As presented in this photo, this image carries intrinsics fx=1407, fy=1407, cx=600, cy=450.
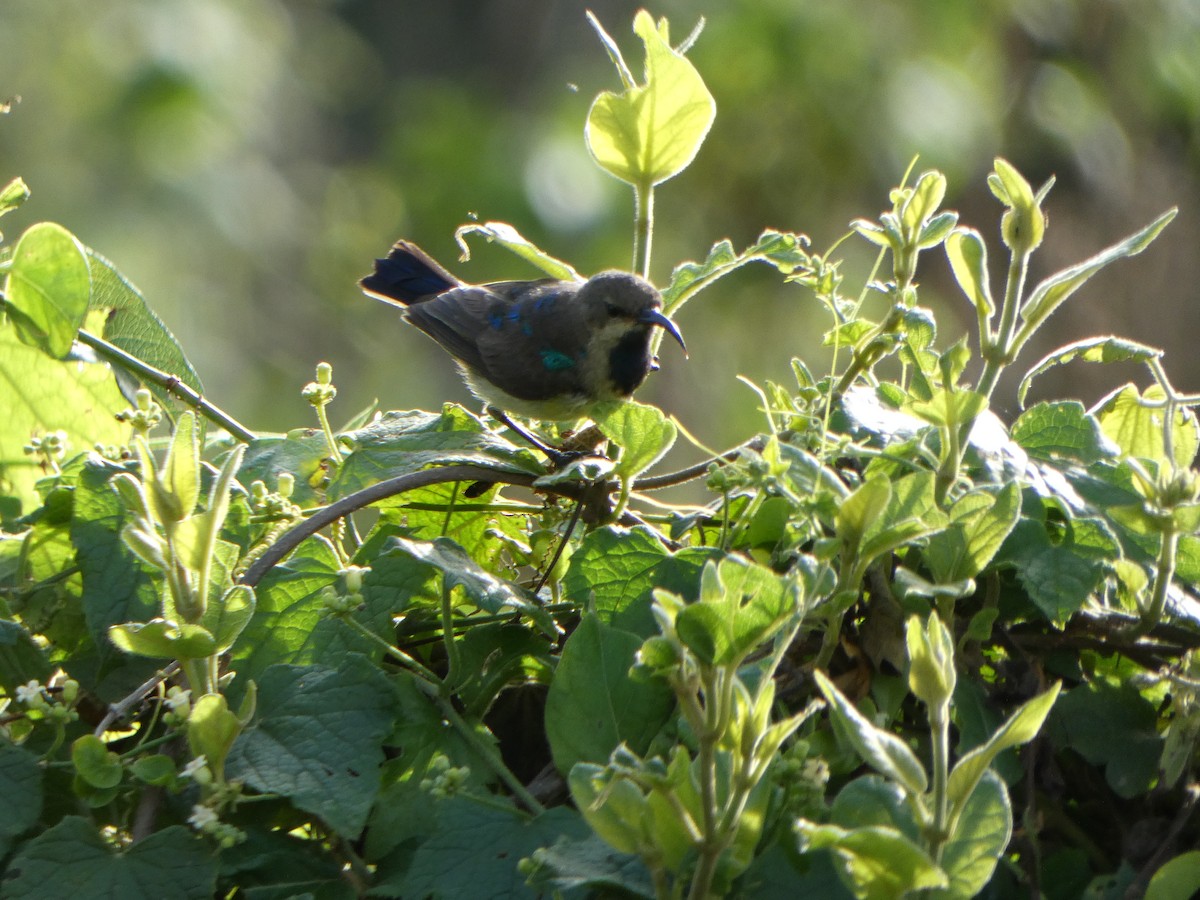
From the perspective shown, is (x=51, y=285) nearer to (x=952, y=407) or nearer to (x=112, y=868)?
(x=112, y=868)

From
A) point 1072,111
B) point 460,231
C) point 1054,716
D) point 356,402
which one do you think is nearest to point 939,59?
point 1072,111

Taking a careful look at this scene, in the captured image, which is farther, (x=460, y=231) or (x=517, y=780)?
(x=460, y=231)

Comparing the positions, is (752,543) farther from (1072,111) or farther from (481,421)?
(1072,111)

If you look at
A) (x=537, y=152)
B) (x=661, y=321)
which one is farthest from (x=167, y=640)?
(x=537, y=152)

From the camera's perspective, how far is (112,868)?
42.8 inches

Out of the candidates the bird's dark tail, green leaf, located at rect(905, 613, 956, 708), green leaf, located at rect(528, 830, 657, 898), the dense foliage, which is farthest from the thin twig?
the bird's dark tail

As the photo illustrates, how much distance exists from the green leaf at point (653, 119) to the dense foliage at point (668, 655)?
0.01 meters

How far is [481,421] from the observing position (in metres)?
1.62

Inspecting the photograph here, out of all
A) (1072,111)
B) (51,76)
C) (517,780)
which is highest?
(1072,111)

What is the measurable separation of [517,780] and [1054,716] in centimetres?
46

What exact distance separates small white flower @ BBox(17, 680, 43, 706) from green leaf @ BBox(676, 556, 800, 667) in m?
0.62

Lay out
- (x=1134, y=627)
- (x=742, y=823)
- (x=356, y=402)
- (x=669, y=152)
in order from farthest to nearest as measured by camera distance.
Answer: (x=356, y=402), (x=669, y=152), (x=1134, y=627), (x=742, y=823)

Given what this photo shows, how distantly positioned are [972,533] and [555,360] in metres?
2.43

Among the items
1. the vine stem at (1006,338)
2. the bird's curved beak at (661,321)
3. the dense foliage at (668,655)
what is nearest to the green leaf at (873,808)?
the dense foliage at (668,655)
